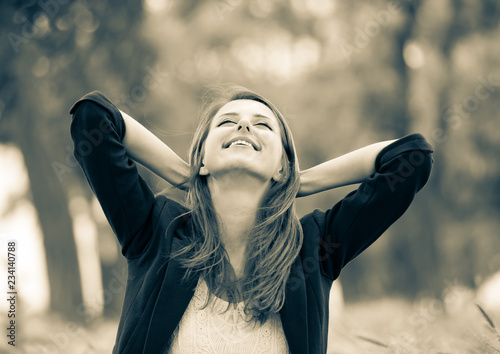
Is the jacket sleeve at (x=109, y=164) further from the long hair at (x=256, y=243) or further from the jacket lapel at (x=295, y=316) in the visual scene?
the jacket lapel at (x=295, y=316)

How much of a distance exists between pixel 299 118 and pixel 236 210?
4.49 feet

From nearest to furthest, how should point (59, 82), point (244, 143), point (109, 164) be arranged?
point (109, 164)
point (244, 143)
point (59, 82)

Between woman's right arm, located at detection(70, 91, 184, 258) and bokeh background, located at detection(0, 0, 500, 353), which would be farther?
bokeh background, located at detection(0, 0, 500, 353)

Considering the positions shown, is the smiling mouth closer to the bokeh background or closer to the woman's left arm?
the woman's left arm

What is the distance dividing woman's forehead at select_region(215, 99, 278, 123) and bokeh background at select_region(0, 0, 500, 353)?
979mm

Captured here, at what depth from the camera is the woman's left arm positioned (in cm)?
112

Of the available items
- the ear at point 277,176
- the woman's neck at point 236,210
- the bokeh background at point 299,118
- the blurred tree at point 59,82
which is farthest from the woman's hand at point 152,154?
the blurred tree at point 59,82

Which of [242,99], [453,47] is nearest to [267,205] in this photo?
[242,99]

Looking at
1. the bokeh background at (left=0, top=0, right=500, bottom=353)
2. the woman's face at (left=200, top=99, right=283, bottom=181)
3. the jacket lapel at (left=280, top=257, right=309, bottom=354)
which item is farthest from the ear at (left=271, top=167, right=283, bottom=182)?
the bokeh background at (left=0, top=0, right=500, bottom=353)

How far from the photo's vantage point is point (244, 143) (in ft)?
3.63

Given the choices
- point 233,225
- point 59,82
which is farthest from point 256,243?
point 59,82

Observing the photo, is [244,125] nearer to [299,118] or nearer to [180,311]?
[180,311]

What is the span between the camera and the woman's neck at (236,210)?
3.63 feet

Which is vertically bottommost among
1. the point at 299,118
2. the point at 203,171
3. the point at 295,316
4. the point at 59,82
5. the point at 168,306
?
the point at 299,118
